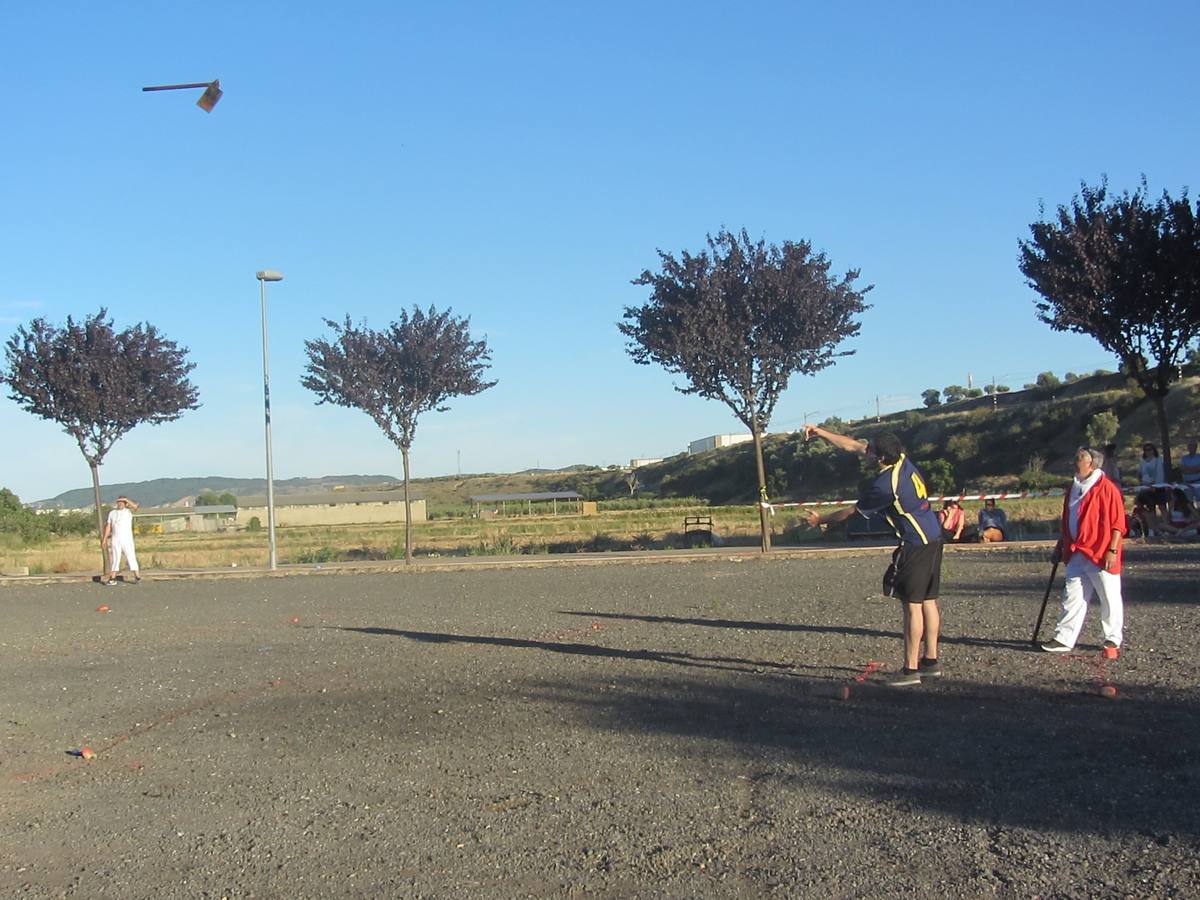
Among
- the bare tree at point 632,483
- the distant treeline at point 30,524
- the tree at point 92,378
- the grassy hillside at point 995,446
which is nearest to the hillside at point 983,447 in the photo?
the grassy hillside at point 995,446

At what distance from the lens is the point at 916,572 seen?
774 cm

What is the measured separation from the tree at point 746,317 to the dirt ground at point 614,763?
1017cm

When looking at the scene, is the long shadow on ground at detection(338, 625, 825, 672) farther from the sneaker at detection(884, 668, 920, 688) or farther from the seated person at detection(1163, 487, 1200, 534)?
the seated person at detection(1163, 487, 1200, 534)

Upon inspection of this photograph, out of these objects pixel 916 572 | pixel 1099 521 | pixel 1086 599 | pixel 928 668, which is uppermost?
pixel 1099 521

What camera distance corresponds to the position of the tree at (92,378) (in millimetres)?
23938

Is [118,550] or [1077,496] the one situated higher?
[1077,496]

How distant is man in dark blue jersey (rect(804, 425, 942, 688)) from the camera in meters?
7.75

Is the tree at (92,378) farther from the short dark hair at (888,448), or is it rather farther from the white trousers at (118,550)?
the short dark hair at (888,448)

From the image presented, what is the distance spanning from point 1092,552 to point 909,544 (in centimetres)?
189

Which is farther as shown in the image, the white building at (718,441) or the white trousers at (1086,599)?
the white building at (718,441)

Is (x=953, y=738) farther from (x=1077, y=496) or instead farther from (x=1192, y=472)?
(x=1192, y=472)

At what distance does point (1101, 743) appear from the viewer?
5.99 metres

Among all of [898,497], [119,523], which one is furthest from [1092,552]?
[119,523]

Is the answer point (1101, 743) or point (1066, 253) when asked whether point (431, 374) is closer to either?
point (1066, 253)
